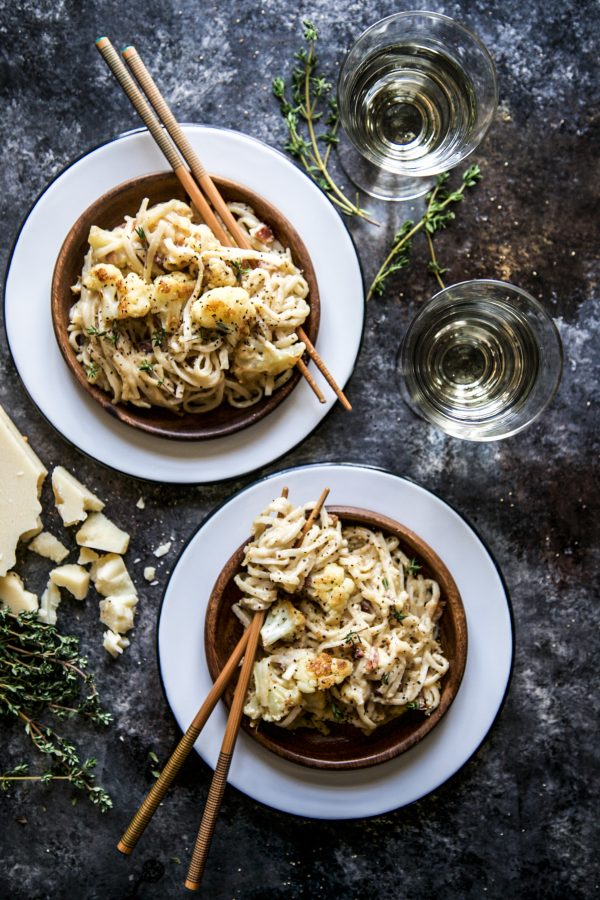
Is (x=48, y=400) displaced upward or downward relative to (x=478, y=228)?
upward

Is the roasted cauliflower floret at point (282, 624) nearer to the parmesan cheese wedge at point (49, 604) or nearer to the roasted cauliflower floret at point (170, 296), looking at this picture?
the parmesan cheese wedge at point (49, 604)

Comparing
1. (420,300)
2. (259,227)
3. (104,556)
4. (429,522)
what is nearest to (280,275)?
(259,227)

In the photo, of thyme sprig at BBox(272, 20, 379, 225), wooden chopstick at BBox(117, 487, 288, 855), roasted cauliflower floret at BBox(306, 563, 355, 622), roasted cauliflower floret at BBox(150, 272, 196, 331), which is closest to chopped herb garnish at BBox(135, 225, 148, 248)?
roasted cauliflower floret at BBox(150, 272, 196, 331)

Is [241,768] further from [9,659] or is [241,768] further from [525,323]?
[525,323]

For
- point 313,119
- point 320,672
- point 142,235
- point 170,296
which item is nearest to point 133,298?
point 170,296

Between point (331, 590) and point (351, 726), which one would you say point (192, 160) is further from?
point (351, 726)

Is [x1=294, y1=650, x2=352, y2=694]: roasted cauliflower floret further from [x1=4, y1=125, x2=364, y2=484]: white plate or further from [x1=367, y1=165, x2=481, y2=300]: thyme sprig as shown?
[x1=367, y1=165, x2=481, y2=300]: thyme sprig
